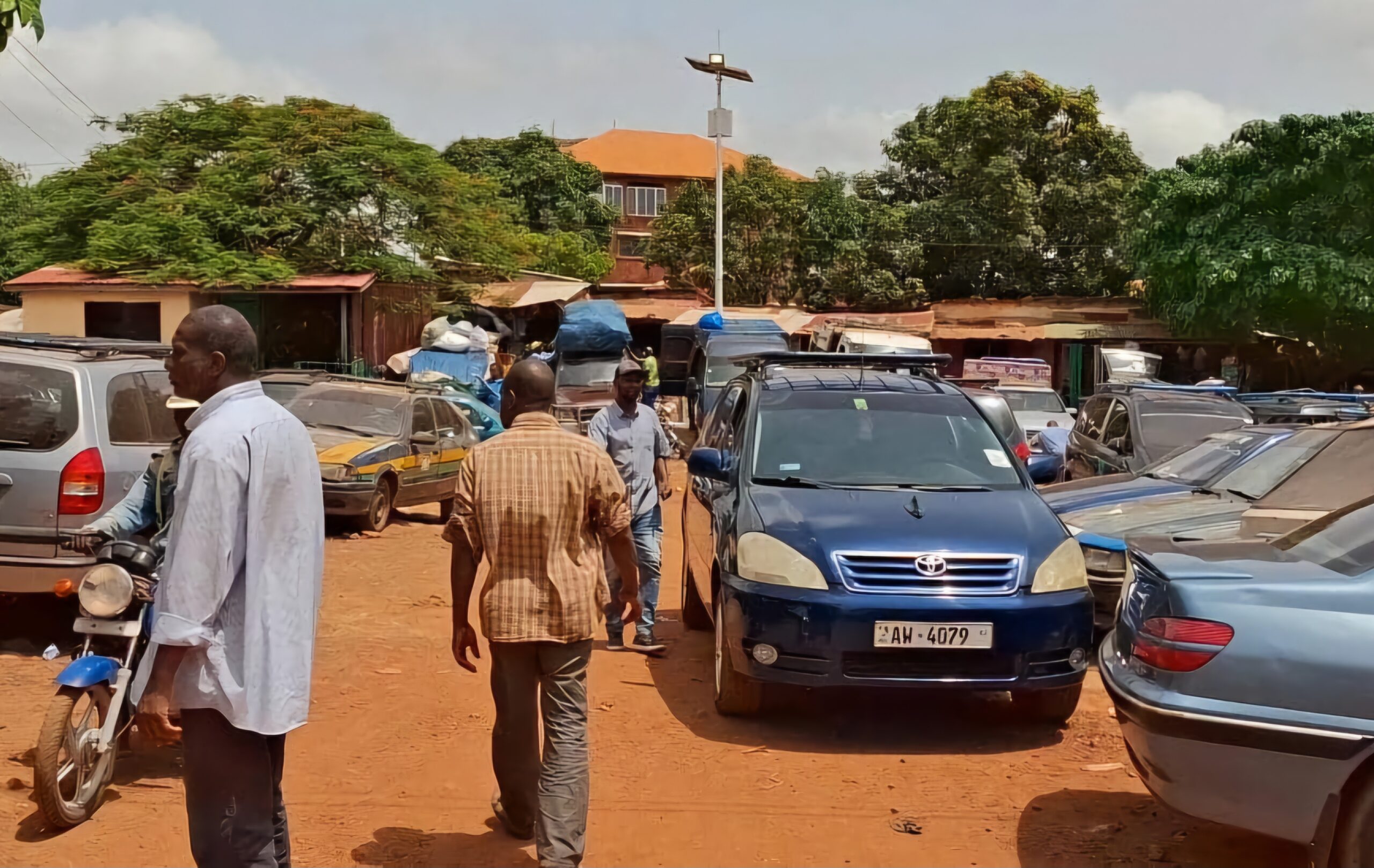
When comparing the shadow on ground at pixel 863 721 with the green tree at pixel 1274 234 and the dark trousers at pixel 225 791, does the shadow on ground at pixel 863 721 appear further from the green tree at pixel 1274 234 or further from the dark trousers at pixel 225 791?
the green tree at pixel 1274 234

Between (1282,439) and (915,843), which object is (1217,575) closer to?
(915,843)

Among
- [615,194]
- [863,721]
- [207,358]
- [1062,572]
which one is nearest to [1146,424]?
[1062,572]

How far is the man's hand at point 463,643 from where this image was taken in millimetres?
4270

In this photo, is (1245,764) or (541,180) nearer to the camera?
(1245,764)

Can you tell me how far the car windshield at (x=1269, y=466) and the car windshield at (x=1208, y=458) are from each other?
7.7 inches

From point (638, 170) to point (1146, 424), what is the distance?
54.6 meters

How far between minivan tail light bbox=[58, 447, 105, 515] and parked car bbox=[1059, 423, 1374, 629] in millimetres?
5414

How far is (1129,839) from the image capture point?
4625 millimetres

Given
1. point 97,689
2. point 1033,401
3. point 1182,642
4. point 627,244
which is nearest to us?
point 1182,642

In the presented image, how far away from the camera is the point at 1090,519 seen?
7895 mm

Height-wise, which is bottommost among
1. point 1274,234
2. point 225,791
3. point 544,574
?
point 225,791

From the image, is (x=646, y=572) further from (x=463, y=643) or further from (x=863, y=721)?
(x=463, y=643)

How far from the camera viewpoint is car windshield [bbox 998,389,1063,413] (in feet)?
64.3

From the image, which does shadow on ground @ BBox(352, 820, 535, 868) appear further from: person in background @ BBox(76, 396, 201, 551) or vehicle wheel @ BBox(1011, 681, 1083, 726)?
vehicle wheel @ BBox(1011, 681, 1083, 726)
